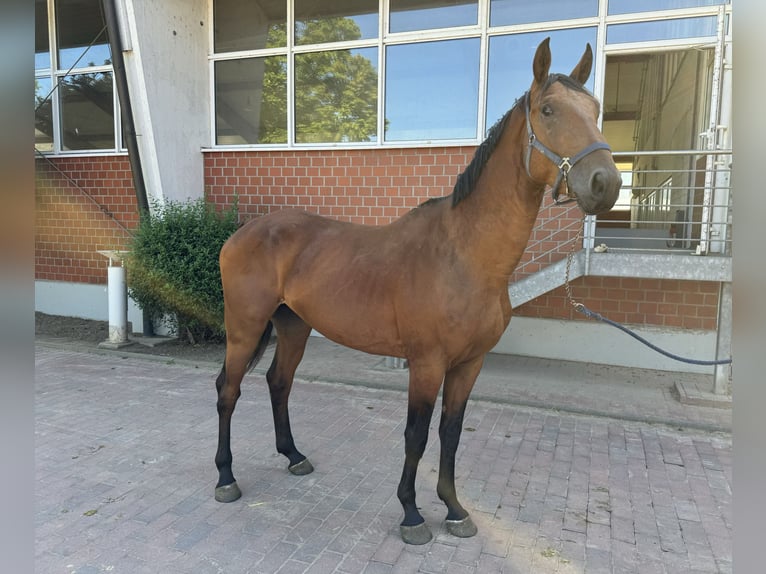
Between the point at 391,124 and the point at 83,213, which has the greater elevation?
the point at 391,124

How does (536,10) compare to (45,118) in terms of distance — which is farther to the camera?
(45,118)

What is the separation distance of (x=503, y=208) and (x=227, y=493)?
2414 mm

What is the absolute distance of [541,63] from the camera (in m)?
2.23

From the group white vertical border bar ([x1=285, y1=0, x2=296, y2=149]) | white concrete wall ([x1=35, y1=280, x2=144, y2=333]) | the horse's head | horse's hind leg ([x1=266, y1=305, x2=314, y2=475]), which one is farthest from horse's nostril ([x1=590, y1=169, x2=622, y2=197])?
white concrete wall ([x1=35, y1=280, x2=144, y2=333])

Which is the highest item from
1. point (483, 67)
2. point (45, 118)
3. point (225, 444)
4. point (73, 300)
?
point (483, 67)

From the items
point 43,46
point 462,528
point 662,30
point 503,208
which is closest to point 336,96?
point 662,30

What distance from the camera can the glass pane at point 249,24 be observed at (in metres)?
7.55

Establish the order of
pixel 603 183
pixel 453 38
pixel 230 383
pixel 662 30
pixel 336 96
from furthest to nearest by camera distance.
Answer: pixel 336 96, pixel 453 38, pixel 662 30, pixel 230 383, pixel 603 183

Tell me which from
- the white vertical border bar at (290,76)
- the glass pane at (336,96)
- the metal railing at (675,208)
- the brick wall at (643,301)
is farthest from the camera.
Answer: the white vertical border bar at (290,76)

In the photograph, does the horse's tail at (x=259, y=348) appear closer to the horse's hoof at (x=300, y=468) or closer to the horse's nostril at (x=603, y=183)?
the horse's hoof at (x=300, y=468)

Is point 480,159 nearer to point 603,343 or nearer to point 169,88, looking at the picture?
point 603,343

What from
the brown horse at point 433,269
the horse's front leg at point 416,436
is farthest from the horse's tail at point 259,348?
the horse's front leg at point 416,436

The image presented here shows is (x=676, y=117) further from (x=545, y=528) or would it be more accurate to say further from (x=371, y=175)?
(x=545, y=528)

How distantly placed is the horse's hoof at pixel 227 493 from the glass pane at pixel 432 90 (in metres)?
5.21
